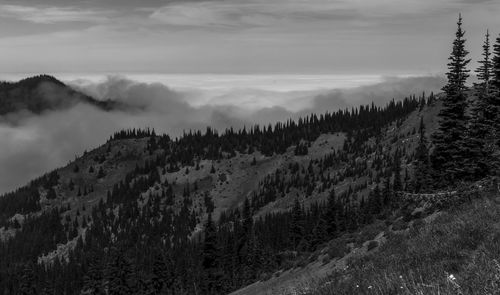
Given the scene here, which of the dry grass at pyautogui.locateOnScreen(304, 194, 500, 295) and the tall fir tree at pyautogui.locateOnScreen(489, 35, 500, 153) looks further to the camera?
the tall fir tree at pyautogui.locateOnScreen(489, 35, 500, 153)

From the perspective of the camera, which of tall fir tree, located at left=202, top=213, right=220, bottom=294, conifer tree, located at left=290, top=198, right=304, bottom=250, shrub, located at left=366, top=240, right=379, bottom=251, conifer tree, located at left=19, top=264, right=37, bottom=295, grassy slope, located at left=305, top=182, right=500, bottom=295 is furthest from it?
conifer tree, located at left=290, top=198, right=304, bottom=250

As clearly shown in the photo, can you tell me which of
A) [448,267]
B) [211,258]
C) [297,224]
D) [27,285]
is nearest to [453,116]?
[448,267]

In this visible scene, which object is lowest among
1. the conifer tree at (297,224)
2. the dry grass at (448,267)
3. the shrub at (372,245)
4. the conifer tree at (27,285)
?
the conifer tree at (27,285)

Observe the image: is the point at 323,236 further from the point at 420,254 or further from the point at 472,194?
the point at 420,254

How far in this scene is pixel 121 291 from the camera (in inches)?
3469

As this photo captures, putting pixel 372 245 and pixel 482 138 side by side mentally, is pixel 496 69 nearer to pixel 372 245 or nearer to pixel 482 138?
pixel 482 138

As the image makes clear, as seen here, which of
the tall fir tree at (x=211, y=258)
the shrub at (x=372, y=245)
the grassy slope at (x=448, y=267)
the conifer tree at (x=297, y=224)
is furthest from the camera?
the conifer tree at (x=297, y=224)

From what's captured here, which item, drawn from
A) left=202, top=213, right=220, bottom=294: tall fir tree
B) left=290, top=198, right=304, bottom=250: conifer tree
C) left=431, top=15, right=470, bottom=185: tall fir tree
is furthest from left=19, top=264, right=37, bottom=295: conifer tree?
left=431, top=15, right=470, bottom=185: tall fir tree

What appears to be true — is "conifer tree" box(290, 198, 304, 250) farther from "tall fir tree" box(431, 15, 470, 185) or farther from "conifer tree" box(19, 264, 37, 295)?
"tall fir tree" box(431, 15, 470, 185)

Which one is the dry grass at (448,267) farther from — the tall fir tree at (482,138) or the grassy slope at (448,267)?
the tall fir tree at (482,138)

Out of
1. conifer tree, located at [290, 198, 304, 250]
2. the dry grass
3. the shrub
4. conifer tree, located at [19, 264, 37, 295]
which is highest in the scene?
the dry grass

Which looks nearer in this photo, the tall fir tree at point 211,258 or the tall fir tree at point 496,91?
the tall fir tree at point 496,91

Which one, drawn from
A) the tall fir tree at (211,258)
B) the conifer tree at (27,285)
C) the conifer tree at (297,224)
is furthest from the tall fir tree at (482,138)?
the conifer tree at (27,285)

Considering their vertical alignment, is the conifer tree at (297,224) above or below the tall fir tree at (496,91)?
below
